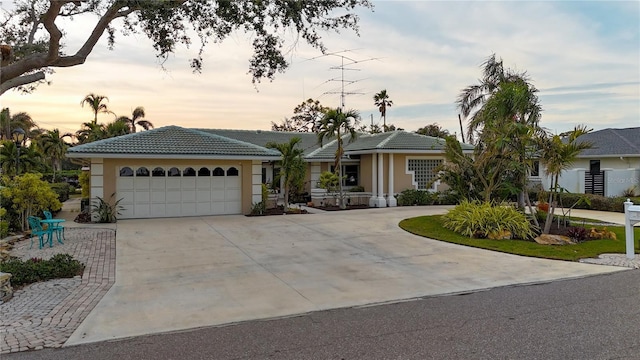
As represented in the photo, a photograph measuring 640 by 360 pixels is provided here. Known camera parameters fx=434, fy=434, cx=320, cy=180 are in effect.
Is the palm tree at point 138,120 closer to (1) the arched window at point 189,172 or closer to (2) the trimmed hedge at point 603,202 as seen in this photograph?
(1) the arched window at point 189,172

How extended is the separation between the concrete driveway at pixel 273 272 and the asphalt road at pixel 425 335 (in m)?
0.43

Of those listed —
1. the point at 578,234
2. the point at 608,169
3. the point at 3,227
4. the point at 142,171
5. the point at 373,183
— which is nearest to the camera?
the point at 3,227

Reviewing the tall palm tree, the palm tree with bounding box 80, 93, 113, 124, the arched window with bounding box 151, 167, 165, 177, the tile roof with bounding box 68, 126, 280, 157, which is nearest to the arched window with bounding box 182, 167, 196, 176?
the arched window with bounding box 151, 167, 165, 177

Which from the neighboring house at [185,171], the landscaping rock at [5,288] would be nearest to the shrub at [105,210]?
the neighboring house at [185,171]

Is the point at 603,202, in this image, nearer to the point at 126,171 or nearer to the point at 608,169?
the point at 608,169

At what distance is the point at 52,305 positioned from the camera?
6395mm

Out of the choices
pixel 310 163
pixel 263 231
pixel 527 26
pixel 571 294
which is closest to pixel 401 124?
pixel 310 163

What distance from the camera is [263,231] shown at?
14023 mm

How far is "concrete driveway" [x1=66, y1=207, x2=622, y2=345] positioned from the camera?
6.19 metres

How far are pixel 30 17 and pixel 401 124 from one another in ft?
159

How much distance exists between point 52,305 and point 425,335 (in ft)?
17.5

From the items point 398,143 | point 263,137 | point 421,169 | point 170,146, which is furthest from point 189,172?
point 421,169

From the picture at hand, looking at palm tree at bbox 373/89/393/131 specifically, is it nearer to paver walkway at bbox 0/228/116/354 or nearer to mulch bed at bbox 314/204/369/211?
mulch bed at bbox 314/204/369/211

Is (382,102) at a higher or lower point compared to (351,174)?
higher
